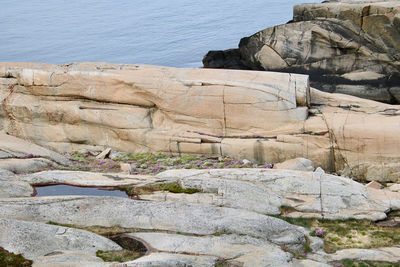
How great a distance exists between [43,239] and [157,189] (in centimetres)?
783

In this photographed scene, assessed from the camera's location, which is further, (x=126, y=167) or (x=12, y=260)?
(x=126, y=167)

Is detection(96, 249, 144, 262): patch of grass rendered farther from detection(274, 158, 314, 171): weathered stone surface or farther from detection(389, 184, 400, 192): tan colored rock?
detection(389, 184, 400, 192): tan colored rock

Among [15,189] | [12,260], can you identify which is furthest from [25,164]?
[12,260]

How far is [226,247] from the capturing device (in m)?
Result: 20.4

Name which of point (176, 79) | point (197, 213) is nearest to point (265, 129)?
point (176, 79)

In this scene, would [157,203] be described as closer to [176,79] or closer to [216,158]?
[216,158]

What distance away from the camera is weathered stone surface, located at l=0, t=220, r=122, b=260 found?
19.0 m

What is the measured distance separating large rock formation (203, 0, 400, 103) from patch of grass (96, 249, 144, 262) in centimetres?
3042

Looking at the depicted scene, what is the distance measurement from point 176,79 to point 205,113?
9.50 feet

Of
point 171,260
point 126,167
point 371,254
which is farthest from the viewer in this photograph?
point 126,167

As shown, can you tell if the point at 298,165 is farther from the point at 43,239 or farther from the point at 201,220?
the point at 43,239

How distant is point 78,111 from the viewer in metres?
36.2

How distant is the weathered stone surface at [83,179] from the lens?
27.3m

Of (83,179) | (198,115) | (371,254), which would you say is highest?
(198,115)
